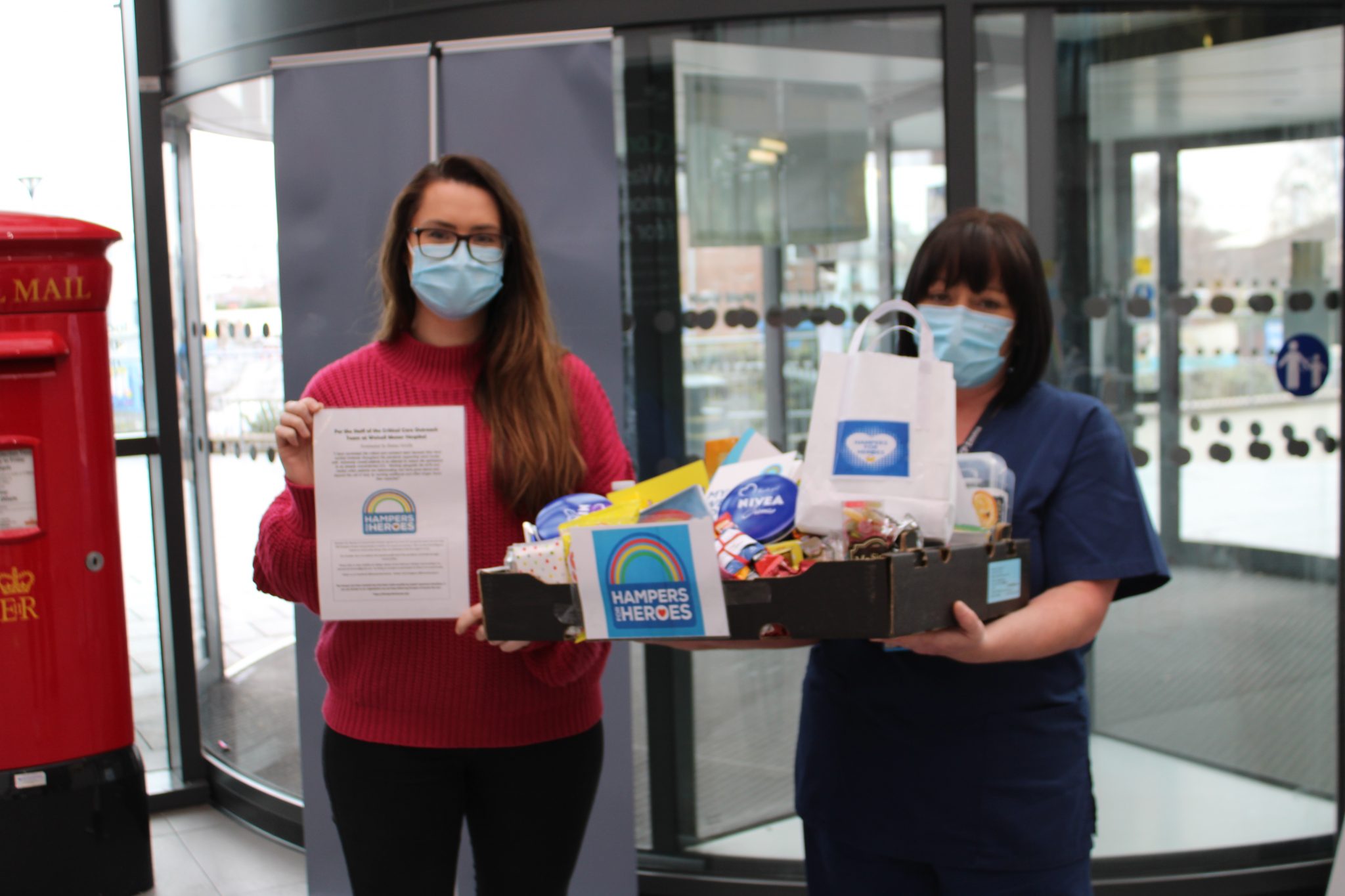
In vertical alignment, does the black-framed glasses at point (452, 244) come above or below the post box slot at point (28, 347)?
above

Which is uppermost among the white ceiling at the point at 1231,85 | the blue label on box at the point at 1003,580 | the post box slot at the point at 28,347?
the white ceiling at the point at 1231,85

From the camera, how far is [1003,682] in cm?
150

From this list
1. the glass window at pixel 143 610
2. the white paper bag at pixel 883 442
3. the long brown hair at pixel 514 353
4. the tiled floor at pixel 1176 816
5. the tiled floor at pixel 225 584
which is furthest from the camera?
the glass window at pixel 143 610

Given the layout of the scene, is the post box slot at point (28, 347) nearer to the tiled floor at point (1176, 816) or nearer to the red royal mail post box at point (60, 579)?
the red royal mail post box at point (60, 579)

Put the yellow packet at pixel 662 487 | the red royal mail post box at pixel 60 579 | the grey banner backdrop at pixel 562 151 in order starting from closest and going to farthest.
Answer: the yellow packet at pixel 662 487
the grey banner backdrop at pixel 562 151
the red royal mail post box at pixel 60 579

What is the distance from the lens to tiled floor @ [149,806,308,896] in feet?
10.9

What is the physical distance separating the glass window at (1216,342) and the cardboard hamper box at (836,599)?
187 centimetres

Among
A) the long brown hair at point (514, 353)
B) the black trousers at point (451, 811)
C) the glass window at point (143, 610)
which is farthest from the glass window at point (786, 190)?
the glass window at point (143, 610)

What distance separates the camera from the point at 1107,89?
305 cm

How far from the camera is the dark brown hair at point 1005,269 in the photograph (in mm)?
1518

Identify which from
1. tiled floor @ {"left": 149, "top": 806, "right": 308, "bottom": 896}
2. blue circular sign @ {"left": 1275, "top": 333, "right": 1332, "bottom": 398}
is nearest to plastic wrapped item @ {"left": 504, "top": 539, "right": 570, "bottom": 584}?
tiled floor @ {"left": 149, "top": 806, "right": 308, "bottom": 896}

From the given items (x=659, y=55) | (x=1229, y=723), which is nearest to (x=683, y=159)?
(x=659, y=55)

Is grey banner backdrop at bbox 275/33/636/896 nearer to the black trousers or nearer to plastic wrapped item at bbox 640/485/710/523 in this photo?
the black trousers

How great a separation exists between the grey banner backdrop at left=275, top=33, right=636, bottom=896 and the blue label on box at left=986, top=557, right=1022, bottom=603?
1.43 metres
